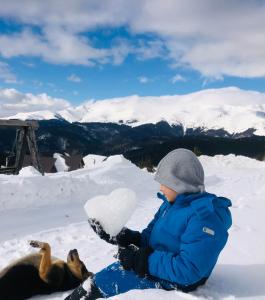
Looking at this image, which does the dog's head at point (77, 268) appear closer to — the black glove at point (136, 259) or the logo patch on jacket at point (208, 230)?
the black glove at point (136, 259)

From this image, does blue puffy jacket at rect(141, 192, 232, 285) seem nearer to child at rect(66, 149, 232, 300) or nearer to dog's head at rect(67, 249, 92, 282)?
child at rect(66, 149, 232, 300)

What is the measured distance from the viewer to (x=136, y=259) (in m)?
3.44

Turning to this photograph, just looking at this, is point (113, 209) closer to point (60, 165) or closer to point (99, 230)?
point (99, 230)

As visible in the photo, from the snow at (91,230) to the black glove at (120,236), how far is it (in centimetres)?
48

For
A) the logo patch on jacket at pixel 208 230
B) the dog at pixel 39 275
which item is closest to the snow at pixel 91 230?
the dog at pixel 39 275

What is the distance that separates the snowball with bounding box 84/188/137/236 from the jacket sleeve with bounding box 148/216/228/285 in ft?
1.62

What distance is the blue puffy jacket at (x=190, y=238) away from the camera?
125 inches

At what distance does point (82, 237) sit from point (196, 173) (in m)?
4.52

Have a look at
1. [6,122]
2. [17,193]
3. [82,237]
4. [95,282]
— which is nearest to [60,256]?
[82,237]

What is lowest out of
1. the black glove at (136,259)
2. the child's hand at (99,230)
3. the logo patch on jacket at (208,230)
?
the black glove at (136,259)

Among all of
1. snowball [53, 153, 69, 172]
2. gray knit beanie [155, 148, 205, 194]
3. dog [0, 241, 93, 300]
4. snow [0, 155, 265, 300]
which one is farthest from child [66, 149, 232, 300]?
snowball [53, 153, 69, 172]

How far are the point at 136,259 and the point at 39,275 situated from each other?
79.0 inches

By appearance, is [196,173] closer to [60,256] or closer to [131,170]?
[60,256]

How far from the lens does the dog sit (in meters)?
4.71
